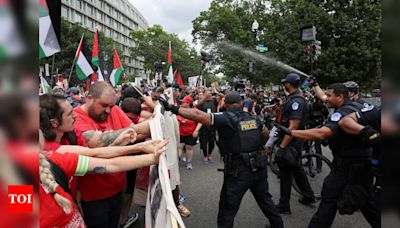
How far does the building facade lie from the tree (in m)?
3.99

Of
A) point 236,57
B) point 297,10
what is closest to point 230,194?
point 297,10

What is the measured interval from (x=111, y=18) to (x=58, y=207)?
82054mm

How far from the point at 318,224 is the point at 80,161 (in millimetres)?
2633

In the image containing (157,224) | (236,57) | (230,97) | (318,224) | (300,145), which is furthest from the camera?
(236,57)

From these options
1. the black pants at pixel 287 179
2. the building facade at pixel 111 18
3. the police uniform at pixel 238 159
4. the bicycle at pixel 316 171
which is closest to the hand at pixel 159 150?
the police uniform at pixel 238 159

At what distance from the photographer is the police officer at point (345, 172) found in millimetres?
2896

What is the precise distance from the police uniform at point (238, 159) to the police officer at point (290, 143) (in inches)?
38.9

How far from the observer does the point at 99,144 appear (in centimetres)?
253

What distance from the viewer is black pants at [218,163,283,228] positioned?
11.2 ft

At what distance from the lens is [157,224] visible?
1.68m

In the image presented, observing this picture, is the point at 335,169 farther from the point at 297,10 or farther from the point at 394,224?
the point at 297,10

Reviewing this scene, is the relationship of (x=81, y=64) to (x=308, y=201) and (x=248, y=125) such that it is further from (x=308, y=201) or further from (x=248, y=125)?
(x=308, y=201)

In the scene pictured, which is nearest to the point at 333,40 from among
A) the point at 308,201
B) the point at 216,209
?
the point at 308,201

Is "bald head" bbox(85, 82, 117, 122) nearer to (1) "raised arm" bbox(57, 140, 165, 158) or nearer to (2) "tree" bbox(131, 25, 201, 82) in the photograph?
(1) "raised arm" bbox(57, 140, 165, 158)
